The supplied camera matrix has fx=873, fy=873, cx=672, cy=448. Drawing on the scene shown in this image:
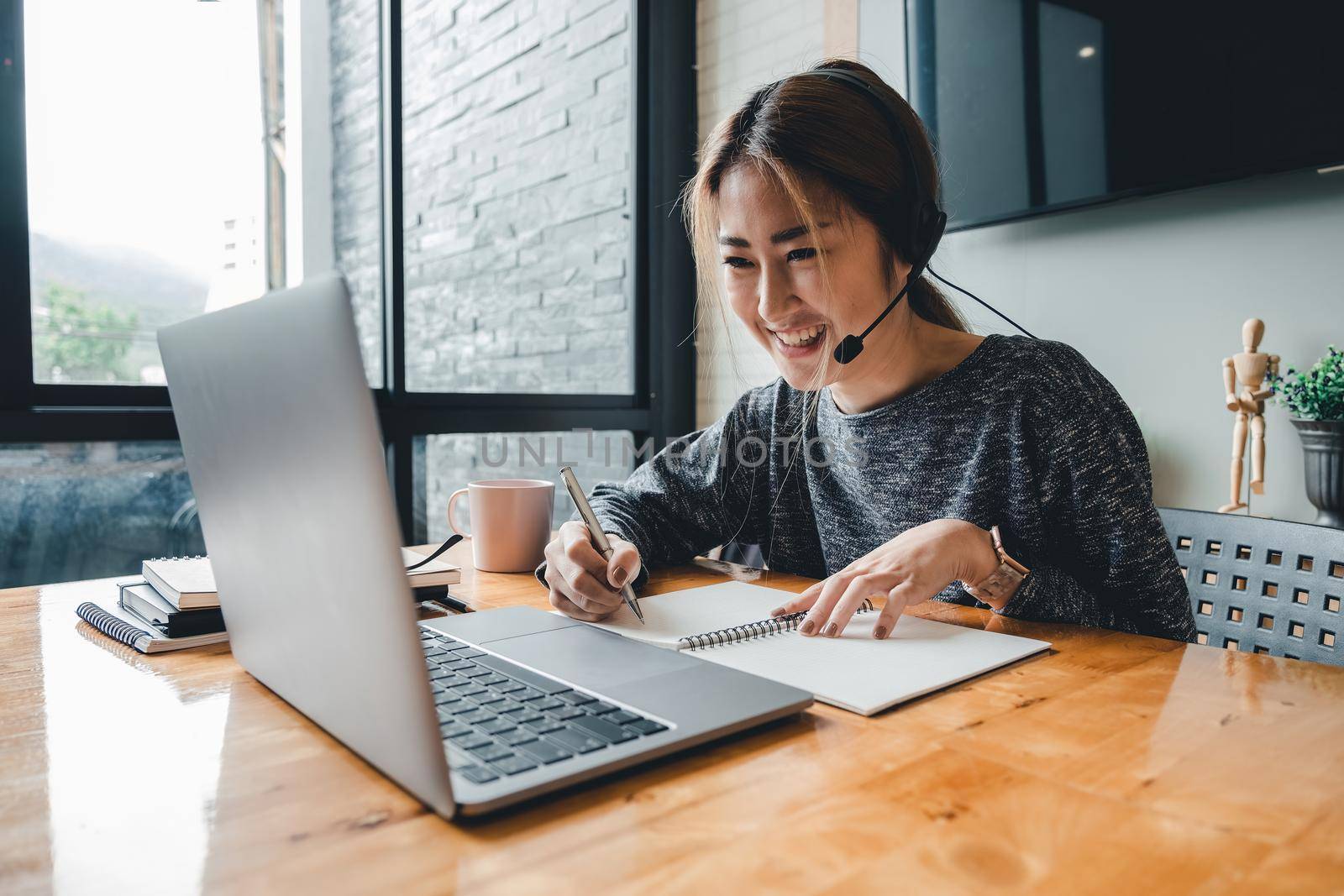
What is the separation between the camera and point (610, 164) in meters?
2.55

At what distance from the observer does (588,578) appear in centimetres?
77

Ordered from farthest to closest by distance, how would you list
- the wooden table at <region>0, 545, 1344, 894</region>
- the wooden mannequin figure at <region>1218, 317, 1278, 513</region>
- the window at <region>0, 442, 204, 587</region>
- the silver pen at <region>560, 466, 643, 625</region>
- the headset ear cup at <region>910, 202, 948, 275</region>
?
the window at <region>0, 442, 204, 587</region>, the wooden mannequin figure at <region>1218, 317, 1278, 513</region>, the headset ear cup at <region>910, 202, 948, 275</region>, the silver pen at <region>560, 466, 643, 625</region>, the wooden table at <region>0, 545, 1344, 894</region>

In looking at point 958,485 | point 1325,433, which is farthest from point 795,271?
point 1325,433

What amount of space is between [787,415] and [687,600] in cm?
46

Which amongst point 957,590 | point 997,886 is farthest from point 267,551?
point 957,590

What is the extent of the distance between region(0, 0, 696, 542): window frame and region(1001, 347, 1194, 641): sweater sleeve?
0.85 metres

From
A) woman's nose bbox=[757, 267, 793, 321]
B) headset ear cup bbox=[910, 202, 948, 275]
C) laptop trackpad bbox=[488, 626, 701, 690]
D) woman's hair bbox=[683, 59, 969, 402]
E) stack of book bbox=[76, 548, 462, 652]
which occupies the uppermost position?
woman's hair bbox=[683, 59, 969, 402]

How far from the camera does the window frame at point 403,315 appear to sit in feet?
5.26

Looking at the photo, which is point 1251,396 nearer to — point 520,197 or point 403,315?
point 403,315

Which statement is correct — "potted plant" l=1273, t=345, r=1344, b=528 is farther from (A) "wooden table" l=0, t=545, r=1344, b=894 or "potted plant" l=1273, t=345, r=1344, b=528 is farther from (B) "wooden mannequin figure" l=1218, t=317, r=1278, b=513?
(A) "wooden table" l=0, t=545, r=1344, b=894

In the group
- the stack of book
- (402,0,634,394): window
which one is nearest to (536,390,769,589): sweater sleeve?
the stack of book

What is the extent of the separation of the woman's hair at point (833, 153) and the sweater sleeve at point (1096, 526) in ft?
0.84

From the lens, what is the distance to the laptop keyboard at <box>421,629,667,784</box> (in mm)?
435

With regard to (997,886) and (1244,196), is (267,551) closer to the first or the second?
(997,886)
